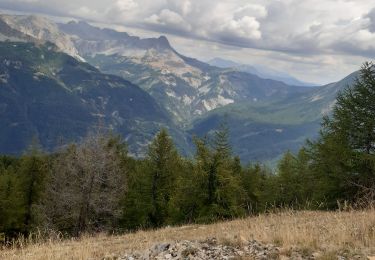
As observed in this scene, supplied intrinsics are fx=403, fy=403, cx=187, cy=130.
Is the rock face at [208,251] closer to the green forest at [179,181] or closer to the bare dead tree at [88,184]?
the green forest at [179,181]

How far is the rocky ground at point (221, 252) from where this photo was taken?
23.2 feet

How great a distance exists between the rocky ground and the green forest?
49.9 ft

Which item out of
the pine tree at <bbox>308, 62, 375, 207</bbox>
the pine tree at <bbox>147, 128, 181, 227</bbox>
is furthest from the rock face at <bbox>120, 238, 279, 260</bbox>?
the pine tree at <bbox>147, 128, 181, 227</bbox>

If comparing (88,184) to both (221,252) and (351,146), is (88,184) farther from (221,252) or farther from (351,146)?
(221,252)

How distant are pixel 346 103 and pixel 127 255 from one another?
99.2 ft

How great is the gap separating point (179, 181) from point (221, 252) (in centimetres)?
3248

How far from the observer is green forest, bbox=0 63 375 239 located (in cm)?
3241

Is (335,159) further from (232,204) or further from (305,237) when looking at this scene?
(305,237)

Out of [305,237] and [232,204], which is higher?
[305,237]

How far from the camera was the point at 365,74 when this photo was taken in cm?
3431

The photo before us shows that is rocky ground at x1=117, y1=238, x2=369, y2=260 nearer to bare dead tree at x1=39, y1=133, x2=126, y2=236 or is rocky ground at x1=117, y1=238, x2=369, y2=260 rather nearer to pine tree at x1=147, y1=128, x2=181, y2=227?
bare dead tree at x1=39, y1=133, x2=126, y2=236

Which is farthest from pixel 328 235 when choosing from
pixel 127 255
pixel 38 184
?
pixel 38 184

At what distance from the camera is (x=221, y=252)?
7.61 meters

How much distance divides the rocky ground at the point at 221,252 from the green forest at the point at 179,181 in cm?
1520
